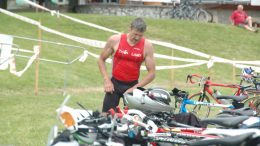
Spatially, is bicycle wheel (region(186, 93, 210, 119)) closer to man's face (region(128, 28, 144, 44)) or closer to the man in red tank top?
the man in red tank top

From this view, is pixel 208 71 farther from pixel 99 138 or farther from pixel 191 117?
pixel 99 138

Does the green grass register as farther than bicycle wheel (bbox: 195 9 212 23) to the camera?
No

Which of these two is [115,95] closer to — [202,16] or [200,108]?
[200,108]

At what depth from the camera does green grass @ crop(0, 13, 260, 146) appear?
1117 centimetres

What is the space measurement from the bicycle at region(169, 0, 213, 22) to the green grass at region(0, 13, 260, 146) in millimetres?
2743

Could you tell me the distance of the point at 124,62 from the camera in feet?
28.0

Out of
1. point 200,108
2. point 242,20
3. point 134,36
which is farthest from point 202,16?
point 134,36

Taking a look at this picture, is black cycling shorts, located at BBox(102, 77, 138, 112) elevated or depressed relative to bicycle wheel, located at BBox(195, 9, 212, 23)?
elevated

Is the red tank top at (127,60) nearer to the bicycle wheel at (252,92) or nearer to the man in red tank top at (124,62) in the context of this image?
the man in red tank top at (124,62)

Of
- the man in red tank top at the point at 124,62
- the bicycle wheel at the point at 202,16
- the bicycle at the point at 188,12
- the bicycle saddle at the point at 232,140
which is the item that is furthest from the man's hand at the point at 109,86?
the bicycle wheel at the point at 202,16

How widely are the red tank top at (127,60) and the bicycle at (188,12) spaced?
85.9ft

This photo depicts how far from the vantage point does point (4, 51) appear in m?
13.2

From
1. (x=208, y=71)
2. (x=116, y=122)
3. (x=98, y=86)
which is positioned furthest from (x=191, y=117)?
(x=208, y=71)

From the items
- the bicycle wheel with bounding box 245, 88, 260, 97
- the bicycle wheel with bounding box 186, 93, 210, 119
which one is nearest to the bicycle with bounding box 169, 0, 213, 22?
the bicycle wheel with bounding box 186, 93, 210, 119
